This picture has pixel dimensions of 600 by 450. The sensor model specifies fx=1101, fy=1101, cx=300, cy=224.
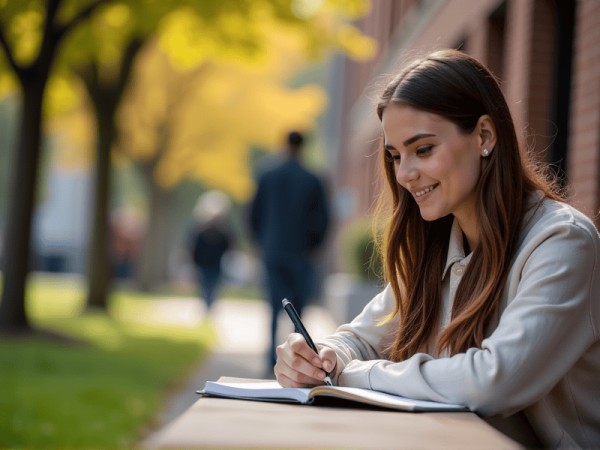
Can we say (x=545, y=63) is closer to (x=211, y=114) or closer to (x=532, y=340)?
(x=532, y=340)

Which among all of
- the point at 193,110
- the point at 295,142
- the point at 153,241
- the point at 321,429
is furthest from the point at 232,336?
the point at 153,241

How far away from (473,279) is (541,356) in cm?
44

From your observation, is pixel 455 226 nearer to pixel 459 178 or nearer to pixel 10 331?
pixel 459 178

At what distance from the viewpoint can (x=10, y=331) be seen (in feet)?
38.9

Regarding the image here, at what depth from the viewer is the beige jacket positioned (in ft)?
8.34

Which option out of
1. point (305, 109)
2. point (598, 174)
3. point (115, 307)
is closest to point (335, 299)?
point (115, 307)

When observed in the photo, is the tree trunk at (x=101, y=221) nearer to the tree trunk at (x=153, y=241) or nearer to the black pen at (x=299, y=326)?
the tree trunk at (x=153, y=241)

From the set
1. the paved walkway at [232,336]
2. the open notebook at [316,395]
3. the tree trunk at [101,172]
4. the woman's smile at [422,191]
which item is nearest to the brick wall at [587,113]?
the paved walkway at [232,336]

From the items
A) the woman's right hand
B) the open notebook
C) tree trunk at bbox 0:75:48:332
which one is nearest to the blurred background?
tree trunk at bbox 0:75:48:332

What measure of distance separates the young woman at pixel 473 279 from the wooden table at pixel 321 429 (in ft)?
0.68

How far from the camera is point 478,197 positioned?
116 inches

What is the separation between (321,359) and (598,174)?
169 inches

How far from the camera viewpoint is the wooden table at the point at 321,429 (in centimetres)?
194

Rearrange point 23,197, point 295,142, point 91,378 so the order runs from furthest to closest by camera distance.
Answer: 1. point 23,197
2. point 295,142
3. point 91,378
